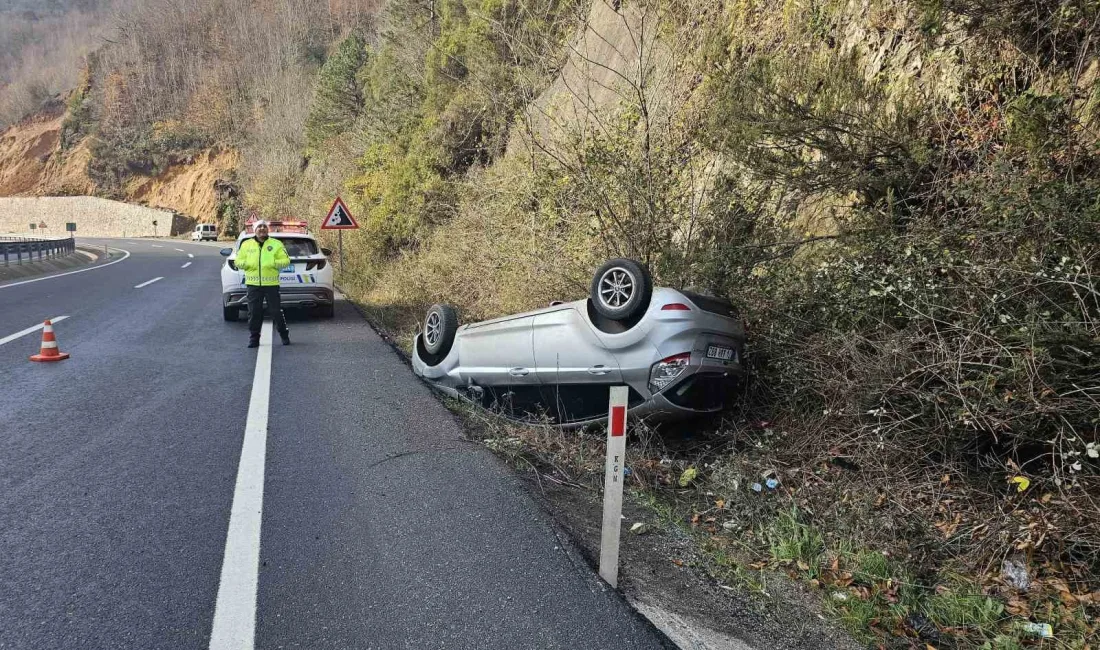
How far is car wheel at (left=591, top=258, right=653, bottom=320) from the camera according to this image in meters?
4.89

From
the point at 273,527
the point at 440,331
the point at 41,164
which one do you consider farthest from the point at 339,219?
the point at 41,164

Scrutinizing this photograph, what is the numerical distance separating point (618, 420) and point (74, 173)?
92.7 m

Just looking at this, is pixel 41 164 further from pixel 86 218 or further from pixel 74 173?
pixel 86 218

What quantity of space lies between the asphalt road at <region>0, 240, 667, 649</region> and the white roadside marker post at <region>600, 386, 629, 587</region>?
0.13 metres

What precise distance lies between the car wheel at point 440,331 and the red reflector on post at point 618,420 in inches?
153

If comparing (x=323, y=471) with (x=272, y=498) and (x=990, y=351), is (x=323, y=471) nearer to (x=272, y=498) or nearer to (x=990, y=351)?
(x=272, y=498)

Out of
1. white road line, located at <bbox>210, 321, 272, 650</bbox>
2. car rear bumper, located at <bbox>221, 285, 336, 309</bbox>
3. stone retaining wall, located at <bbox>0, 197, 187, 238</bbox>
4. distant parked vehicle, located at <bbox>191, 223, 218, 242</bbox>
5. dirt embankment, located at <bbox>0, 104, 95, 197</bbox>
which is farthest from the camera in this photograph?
dirt embankment, located at <bbox>0, 104, 95, 197</bbox>

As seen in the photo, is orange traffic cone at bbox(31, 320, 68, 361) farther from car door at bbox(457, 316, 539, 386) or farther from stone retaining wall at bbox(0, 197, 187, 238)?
stone retaining wall at bbox(0, 197, 187, 238)

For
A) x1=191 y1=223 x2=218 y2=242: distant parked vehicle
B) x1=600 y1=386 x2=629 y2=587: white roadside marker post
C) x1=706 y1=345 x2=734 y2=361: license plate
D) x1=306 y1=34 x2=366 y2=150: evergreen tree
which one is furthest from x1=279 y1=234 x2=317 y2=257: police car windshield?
x1=191 y1=223 x2=218 y2=242: distant parked vehicle

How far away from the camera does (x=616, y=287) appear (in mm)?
5062

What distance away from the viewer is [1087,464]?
3.17 meters

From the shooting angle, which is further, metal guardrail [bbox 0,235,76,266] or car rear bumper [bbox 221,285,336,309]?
metal guardrail [bbox 0,235,76,266]

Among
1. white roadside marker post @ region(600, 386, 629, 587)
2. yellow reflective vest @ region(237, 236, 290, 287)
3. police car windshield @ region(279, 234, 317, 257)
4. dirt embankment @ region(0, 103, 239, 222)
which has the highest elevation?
dirt embankment @ region(0, 103, 239, 222)

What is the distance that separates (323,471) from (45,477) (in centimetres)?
169
